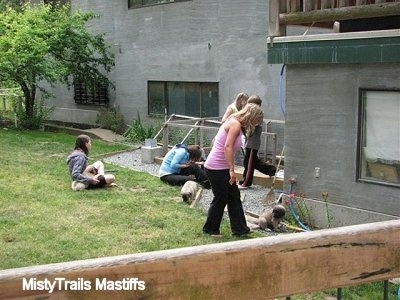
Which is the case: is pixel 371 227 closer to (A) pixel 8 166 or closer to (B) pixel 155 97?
(A) pixel 8 166

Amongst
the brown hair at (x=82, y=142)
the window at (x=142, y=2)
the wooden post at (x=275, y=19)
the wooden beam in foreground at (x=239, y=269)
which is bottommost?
the brown hair at (x=82, y=142)

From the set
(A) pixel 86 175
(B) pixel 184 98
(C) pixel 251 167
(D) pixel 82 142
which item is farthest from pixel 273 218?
(B) pixel 184 98

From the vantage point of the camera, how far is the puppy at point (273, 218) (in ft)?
22.4

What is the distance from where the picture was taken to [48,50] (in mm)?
15656

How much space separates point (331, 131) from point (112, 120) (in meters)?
10.6

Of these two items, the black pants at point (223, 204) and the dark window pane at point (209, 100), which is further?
the dark window pane at point (209, 100)

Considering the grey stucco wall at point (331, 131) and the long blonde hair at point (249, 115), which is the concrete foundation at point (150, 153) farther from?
the long blonde hair at point (249, 115)

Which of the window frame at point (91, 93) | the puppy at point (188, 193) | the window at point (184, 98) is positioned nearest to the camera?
the puppy at point (188, 193)

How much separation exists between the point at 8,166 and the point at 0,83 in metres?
6.72

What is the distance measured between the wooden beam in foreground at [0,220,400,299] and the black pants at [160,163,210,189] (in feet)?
24.4

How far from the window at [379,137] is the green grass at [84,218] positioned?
1967mm

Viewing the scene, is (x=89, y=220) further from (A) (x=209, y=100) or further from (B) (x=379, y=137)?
(A) (x=209, y=100)

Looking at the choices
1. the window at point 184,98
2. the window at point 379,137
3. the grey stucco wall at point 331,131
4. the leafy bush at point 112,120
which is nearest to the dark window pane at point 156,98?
the window at point 184,98

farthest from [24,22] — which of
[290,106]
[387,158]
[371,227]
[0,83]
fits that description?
[371,227]
